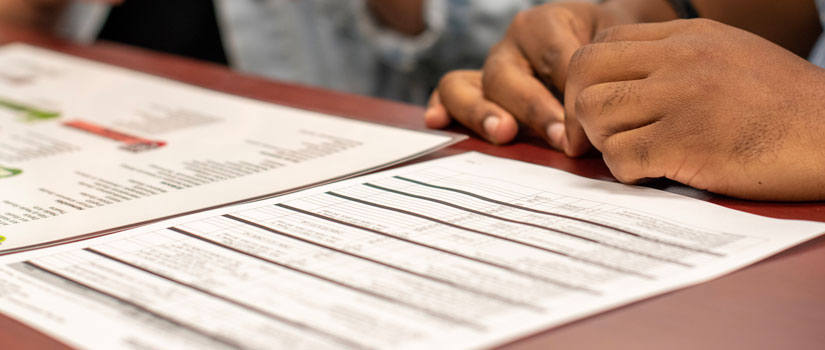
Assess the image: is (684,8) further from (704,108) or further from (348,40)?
(348,40)

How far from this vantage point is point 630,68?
41 centimetres

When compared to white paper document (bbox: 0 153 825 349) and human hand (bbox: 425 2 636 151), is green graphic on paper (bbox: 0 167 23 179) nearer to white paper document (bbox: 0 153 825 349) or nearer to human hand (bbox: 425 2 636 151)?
white paper document (bbox: 0 153 825 349)

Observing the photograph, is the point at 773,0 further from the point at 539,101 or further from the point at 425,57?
the point at 425,57

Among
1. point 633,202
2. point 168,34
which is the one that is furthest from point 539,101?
point 168,34

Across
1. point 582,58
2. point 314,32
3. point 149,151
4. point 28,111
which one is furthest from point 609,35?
point 314,32

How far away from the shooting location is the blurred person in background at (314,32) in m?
1.04

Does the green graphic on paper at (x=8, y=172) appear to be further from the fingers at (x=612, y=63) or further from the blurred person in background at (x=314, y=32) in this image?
the blurred person in background at (x=314, y=32)

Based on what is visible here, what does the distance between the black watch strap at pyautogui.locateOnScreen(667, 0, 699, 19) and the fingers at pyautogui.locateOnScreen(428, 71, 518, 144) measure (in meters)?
0.15

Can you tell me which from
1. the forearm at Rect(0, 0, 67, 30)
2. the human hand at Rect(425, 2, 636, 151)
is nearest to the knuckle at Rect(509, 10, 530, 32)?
the human hand at Rect(425, 2, 636, 151)

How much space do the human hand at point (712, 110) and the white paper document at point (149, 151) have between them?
126mm

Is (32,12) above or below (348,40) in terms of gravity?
above

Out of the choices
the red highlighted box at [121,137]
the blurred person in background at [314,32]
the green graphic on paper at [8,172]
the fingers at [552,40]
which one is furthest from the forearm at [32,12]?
the fingers at [552,40]

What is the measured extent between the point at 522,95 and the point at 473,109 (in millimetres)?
42

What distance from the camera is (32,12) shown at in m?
1.07
